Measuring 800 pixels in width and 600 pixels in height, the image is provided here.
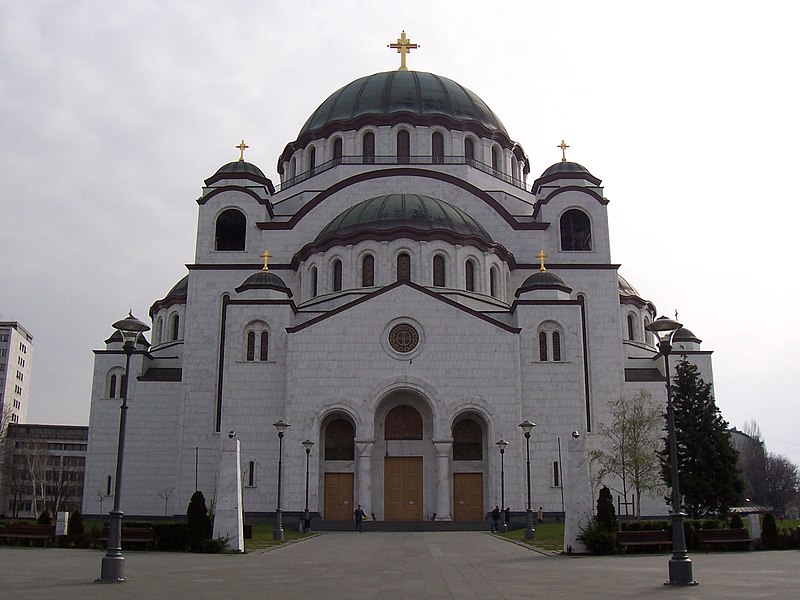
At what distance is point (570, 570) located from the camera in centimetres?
1592

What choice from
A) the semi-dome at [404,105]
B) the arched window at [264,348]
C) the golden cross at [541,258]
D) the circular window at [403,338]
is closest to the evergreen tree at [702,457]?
the golden cross at [541,258]

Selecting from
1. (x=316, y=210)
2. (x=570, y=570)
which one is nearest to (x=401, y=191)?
(x=316, y=210)

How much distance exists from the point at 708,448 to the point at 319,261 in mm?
19327

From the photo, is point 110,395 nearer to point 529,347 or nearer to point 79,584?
point 529,347

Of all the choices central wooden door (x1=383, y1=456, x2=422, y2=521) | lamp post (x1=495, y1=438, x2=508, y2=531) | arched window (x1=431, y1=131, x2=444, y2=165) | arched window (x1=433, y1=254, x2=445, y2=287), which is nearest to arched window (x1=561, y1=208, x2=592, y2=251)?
arched window (x1=433, y1=254, x2=445, y2=287)

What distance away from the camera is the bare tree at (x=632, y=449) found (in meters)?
35.5

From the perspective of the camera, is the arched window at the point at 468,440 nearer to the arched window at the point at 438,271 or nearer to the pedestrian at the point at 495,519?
the pedestrian at the point at 495,519

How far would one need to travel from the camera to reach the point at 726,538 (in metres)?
21.8

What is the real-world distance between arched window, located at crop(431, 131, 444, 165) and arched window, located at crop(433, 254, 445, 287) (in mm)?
9211

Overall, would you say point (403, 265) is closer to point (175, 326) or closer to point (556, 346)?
point (556, 346)

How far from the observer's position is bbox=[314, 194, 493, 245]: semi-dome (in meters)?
39.2

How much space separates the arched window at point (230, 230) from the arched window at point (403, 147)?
30.9 feet

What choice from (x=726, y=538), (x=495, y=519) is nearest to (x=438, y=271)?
(x=495, y=519)

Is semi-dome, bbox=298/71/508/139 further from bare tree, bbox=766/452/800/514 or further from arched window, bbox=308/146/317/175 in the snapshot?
bare tree, bbox=766/452/800/514
